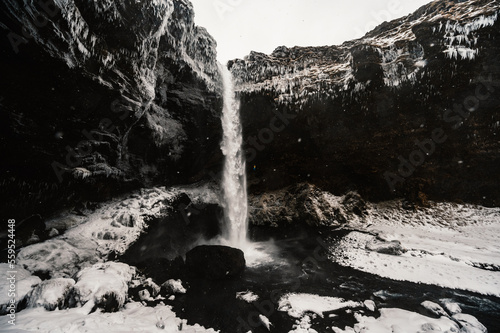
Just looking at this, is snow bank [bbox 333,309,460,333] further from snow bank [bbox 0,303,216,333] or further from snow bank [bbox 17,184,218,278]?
snow bank [bbox 17,184,218,278]

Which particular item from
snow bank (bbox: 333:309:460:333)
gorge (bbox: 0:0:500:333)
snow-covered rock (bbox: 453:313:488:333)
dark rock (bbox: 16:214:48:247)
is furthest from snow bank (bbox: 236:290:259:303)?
dark rock (bbox: 16:214:48:247)

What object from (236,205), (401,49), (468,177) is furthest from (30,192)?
(468,177)

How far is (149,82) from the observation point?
1066 cm

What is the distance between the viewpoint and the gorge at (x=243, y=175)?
232 inches

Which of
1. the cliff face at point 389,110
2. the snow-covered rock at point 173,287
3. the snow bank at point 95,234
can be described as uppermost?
the cliff face at point 389,110

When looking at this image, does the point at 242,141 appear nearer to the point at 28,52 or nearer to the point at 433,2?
the point at 28,52

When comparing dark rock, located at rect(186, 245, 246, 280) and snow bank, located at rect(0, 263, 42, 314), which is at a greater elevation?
snow bank, located at rect(0, 263, 42, 314)

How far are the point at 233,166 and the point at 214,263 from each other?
8861 mm

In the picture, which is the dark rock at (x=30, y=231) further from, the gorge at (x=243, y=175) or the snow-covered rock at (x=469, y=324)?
the snow-covered rock at (x=469, y=324)

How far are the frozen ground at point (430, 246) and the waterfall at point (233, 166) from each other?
690 cm

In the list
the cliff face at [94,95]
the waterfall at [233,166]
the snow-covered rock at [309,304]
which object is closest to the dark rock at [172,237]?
the waterfall at [233,166]

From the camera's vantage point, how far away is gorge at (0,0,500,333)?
5887 millimetres

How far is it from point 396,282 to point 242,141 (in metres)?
12.7

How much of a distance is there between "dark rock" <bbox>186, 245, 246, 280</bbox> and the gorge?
0.07m
